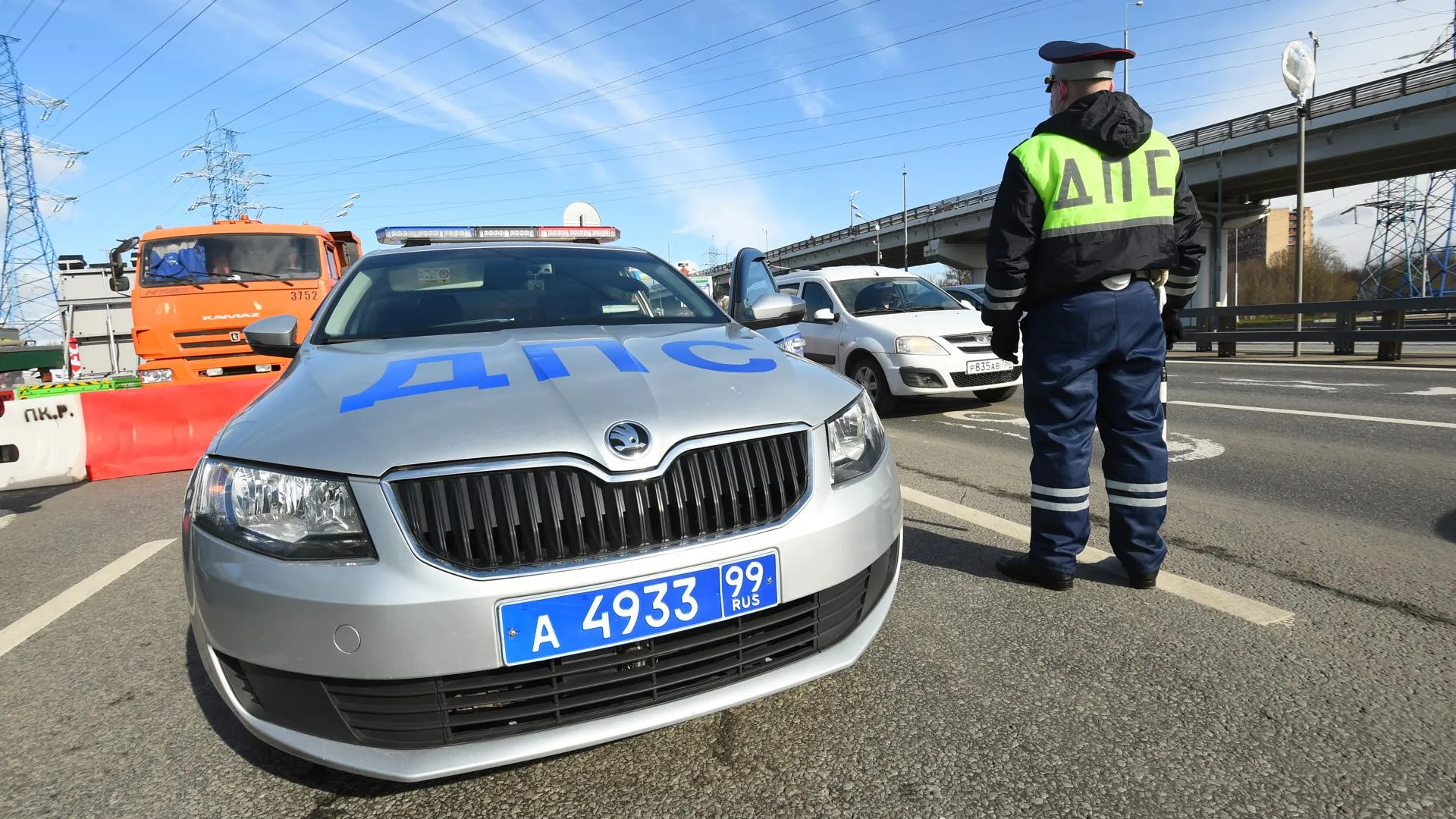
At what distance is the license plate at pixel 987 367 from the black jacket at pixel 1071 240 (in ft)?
16.6

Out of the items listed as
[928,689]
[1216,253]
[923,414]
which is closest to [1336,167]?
[1216,253]

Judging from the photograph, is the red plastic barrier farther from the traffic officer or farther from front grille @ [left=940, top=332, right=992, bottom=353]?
front grille @ [left=940, top=332, right=992, bottom=353]

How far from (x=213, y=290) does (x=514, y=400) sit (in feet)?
28.1

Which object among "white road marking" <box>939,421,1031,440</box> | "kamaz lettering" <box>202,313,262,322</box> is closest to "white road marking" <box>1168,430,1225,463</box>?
"white road marking" <box>939,421,1031,440</box>

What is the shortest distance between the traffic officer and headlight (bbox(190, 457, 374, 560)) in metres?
2.26

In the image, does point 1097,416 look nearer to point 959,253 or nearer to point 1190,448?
point 1190,448

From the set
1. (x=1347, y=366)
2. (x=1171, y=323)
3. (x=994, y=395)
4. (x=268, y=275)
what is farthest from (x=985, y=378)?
(x=268, y=275)

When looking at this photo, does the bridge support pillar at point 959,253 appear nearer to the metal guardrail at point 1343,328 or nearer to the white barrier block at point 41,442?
the metal guardrail at point 1343,328

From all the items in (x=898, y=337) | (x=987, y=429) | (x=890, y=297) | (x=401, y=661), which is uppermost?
(x=890, y=297)

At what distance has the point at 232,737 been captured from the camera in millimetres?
2229

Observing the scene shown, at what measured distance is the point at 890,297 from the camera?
9172 millimetres

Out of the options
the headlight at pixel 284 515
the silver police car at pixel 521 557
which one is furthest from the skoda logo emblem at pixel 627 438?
the headlight at pixel 284 515

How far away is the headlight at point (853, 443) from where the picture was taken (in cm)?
212

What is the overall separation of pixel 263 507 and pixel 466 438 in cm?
49
